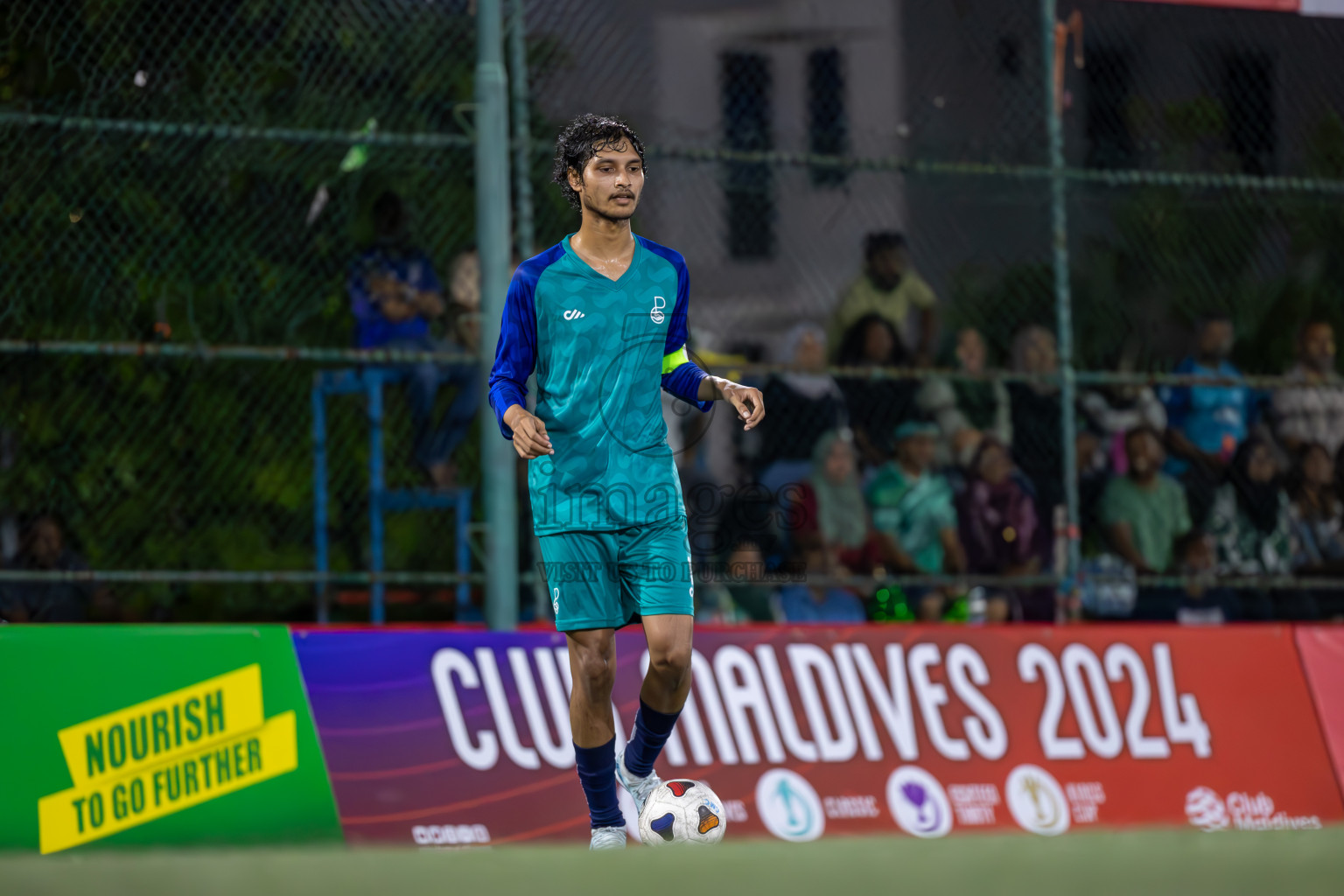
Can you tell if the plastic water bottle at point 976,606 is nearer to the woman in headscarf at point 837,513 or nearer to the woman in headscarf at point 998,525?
the woman in headscarf at point 998,525

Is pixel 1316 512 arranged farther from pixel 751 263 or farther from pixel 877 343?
pixel 751 263

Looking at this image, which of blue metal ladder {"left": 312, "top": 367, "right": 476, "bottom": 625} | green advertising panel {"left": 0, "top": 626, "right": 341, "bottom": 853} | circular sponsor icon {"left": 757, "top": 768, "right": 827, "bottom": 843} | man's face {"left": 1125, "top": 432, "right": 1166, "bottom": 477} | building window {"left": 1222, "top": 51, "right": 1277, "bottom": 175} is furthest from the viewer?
building window {"left": 1222, "top": 51, "right": 1277, "bottom": 175}

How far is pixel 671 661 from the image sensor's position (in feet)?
16.7

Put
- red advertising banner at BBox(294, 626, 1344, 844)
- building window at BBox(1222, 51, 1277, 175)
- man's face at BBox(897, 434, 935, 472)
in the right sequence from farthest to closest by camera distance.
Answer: building window at BBox(1222, 51, 1277, 175) → man's face at BBox(897, 434, 935, 472) → red advertising banner at BBox(294, 626, 1344, 844)

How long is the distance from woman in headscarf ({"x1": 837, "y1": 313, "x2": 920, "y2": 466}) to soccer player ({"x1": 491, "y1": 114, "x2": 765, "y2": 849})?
12.0 ft

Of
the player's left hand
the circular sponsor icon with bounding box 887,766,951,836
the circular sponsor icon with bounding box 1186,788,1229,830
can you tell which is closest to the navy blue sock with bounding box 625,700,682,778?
the player's left hand

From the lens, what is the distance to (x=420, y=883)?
2275 mm

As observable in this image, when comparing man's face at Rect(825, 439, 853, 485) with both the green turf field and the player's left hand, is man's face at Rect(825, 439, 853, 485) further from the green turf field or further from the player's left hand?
the green turf field

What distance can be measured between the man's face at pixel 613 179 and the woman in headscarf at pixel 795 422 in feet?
11.9

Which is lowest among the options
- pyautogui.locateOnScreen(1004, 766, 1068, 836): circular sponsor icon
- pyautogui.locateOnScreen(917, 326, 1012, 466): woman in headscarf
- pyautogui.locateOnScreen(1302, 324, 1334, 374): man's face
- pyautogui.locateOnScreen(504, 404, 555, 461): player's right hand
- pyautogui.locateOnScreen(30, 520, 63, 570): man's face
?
pyautogui.locateOnScreen(1004, 766, 1068, 836): circular sponsor icon

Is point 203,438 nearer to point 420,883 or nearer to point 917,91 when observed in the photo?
point 917,91

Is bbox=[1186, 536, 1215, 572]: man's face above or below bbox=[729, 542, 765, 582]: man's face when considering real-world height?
below

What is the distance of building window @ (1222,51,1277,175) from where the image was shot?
32.1ft

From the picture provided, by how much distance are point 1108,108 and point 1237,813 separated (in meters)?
4.27
